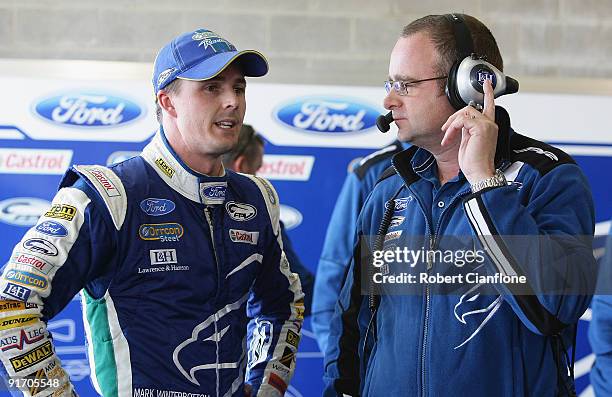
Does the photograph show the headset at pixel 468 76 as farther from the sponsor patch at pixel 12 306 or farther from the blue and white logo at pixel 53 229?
the sponsor patch at pixel 12 306

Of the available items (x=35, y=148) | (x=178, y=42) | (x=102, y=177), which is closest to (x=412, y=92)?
(x=178, y=42)

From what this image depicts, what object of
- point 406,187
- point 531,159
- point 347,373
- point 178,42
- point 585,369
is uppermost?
point 178,42

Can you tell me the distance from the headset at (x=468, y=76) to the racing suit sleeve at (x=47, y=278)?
2.07ft

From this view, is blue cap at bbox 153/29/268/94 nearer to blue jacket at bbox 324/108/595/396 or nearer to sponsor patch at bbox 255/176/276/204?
sponsor patch at bbox 255/176/276/204

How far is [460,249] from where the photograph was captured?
5.43 ft

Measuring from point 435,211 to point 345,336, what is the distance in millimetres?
350

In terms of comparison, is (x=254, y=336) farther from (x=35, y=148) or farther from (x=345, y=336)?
(x=35, y=148)

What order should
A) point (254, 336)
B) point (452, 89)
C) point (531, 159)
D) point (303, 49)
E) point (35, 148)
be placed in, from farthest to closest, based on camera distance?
point (303, 49) → point (35, 148) → point (254, 336) → point (452, 89) → point (531, 159)

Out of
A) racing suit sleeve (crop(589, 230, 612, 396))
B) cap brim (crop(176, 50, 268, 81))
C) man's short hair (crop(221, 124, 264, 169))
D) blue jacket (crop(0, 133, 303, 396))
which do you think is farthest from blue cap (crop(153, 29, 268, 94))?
man's short hair (crop(221, 124, 264, 169))

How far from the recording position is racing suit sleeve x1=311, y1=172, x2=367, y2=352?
10.3 feet

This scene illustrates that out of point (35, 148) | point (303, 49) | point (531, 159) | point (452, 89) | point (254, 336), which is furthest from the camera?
point (303, 49)

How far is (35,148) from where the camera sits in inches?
126

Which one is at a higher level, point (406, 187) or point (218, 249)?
point (406, 187)

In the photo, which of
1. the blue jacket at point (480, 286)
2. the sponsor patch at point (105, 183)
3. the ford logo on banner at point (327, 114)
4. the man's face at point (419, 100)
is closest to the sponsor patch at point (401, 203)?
the blue jacket at point (480, 286)
